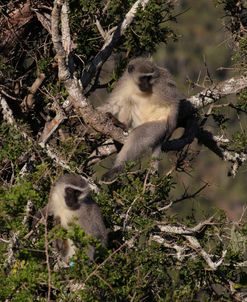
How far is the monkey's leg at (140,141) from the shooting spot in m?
8.58

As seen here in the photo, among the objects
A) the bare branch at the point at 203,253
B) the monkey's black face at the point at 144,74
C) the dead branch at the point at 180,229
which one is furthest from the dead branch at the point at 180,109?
the bare branch at the point at 203,253

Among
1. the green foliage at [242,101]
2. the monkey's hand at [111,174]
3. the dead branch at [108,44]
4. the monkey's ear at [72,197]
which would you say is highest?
the dead branch at [108,44]

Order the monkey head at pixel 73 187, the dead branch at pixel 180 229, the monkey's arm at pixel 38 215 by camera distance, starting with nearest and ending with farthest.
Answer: the monkey's arm at pixel 38 215
the dead branch at pixel 180 229
the monkey head at pixel 73 187

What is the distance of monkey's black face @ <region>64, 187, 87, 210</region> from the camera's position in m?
7.67

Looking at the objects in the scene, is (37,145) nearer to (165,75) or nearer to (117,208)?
(117,208)

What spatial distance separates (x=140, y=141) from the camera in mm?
8844

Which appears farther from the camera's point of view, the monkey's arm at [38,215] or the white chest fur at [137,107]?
the white chest fur at [137,107]

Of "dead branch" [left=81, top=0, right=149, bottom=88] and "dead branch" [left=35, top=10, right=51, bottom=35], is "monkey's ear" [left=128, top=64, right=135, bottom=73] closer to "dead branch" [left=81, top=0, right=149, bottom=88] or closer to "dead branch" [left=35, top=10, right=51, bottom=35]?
"dead branch" [left=81, top=0, right=149, bottom=88]

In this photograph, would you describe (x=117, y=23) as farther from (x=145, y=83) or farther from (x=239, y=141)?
(x=239, y=141)

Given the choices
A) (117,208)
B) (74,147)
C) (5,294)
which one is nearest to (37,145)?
(74,147)

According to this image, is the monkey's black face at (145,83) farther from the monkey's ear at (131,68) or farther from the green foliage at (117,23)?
the green foliage at (117,23)

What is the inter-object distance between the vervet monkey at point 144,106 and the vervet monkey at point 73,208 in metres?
0.97

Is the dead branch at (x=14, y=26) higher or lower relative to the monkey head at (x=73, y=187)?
higher

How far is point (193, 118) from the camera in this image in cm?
907
